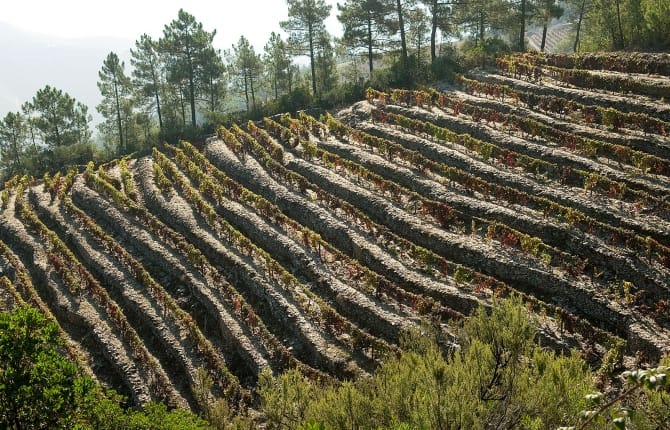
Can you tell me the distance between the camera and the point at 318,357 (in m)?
19.6

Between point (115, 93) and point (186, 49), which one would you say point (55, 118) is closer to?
point (115, 93)

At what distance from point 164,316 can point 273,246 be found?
603cm

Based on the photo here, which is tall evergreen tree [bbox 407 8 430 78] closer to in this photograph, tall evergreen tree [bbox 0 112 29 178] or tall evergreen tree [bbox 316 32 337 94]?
tall evergreen tree [bbox 316 32 337 94]

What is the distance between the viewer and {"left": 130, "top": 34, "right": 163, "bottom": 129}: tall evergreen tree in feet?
165

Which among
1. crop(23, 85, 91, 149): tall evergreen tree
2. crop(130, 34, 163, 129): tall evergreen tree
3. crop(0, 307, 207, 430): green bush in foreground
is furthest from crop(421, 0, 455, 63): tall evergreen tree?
crop(0, 307, 207, 430): green bush in foreground

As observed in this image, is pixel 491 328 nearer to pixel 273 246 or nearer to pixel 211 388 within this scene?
pixel 211 388

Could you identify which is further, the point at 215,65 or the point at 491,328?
the point at 215,65

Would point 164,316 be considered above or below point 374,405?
below

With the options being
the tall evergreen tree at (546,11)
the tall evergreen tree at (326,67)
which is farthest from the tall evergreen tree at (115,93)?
the tall evergreen tree at (546,11)

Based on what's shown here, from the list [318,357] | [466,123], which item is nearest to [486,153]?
[466,123]

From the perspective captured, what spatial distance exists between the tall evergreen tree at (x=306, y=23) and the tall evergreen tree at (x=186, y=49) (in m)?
7.66

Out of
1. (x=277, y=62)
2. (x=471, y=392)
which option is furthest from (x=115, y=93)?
(x=471, y=392)

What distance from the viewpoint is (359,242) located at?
24266 millimetres

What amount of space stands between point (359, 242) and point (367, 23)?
103ft
